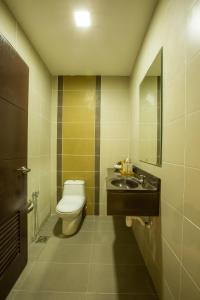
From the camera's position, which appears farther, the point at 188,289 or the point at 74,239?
the point at 74,239

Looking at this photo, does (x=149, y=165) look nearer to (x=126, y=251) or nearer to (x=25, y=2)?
(x=126, y=251)

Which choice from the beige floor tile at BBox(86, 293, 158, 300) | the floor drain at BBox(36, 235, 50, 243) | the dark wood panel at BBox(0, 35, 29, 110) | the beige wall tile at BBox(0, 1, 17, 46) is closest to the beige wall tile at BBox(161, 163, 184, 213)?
the beige floor tile at BBox(86, 293, 158, 300)

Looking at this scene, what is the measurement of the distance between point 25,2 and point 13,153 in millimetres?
1333

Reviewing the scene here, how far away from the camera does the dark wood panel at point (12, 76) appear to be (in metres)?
1.29

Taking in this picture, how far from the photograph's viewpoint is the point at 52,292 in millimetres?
1443

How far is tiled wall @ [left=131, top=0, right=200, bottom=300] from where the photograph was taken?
35.0 inches

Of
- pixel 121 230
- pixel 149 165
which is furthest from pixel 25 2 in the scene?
pixel 121 230

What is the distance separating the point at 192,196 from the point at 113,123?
2.24 meters

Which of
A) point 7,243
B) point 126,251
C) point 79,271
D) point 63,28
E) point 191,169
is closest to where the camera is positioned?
point 191,169

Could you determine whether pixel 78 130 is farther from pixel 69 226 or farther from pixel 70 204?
pixel 69 226

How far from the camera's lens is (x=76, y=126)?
3008 millimetres

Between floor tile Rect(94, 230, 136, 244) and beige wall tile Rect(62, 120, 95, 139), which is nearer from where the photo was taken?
floor tile Rect(94, 230, 136, 244)

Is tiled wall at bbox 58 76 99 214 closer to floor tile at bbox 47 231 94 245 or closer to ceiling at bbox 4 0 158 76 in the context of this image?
ceiling at bbox 4 0 158 76

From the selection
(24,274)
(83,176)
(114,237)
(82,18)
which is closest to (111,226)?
(114,237)
